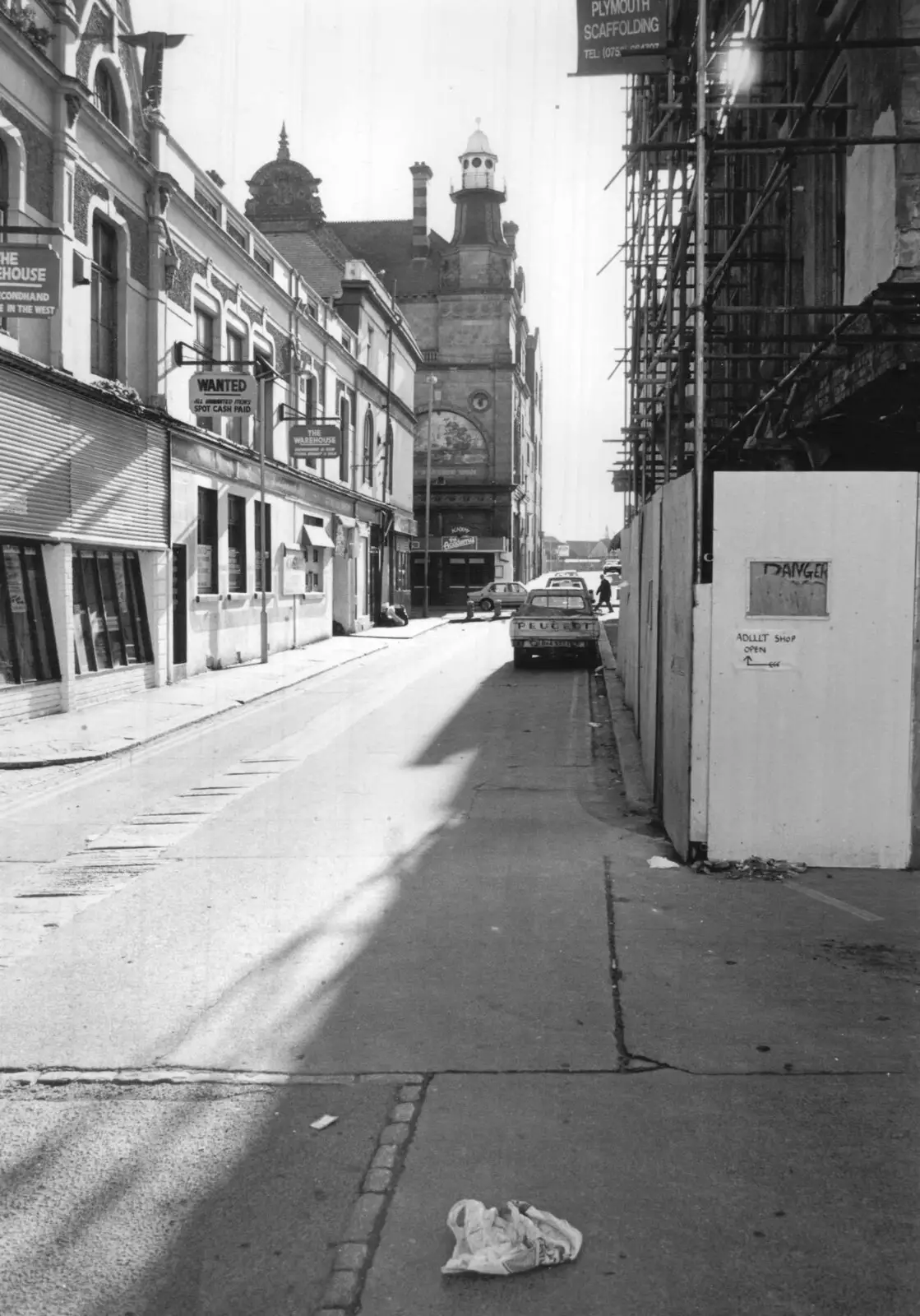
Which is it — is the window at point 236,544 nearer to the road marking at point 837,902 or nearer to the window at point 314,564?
the window at point 314,564

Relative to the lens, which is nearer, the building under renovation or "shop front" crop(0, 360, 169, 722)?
the building under renovation

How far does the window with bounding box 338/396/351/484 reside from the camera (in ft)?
122

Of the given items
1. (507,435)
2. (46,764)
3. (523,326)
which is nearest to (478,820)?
(46,764)

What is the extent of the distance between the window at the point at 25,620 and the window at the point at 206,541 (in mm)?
6846

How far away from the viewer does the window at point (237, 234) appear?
82.3 feet

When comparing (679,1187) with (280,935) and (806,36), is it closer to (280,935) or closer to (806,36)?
(280,935)

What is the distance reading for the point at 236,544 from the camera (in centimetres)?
2652

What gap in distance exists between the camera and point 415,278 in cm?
7362

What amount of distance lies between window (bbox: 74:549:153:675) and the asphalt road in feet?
29.0

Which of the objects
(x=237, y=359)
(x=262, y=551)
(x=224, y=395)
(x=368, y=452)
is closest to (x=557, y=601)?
(x=262, y=551)

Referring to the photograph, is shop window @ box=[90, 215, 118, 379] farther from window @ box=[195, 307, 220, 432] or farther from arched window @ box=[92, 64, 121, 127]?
window @ box=[195, 307, 220, 432]

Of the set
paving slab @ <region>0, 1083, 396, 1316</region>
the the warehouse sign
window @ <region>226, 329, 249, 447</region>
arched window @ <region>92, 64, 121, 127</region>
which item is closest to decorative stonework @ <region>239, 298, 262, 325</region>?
window @ <region>226, 329, 249, 447</region>

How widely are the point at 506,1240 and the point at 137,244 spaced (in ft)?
64.7

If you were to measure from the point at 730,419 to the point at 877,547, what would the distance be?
7309mm
